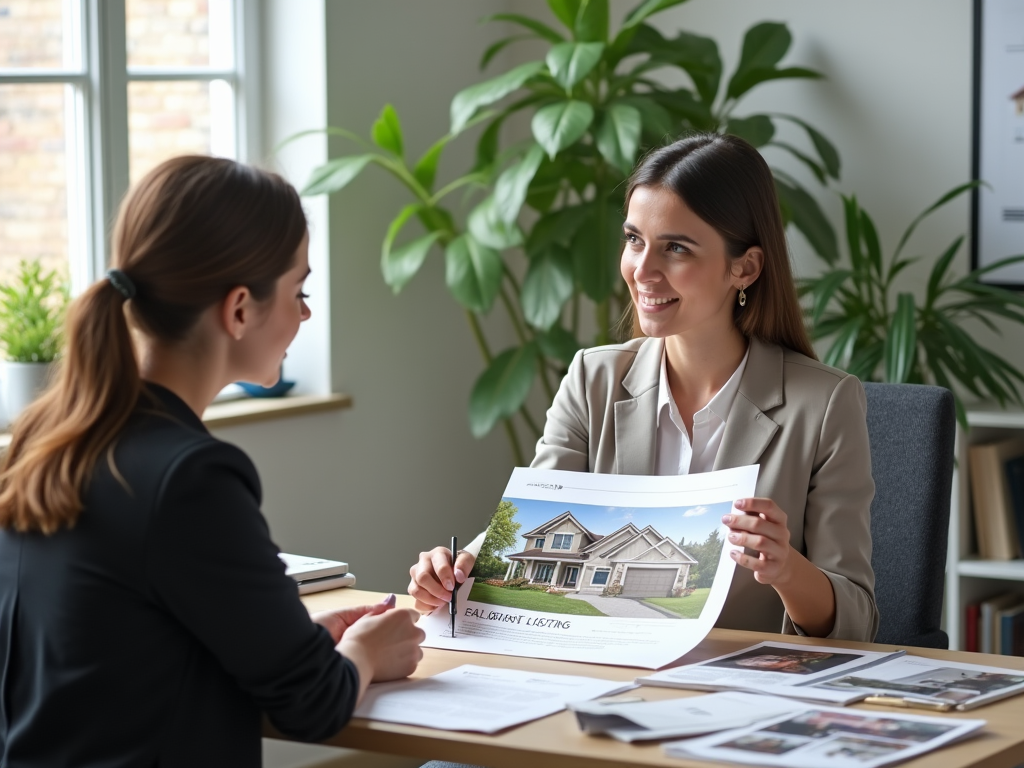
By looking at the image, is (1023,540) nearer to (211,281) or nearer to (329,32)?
(329,32)

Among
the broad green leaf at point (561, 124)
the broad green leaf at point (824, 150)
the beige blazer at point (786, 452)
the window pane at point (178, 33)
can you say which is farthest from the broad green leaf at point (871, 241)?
the window pane at point (178, 33)

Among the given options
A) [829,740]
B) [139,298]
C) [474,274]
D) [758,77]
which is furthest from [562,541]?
[758,77]

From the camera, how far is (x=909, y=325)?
296 cm

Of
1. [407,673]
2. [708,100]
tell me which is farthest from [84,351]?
[708,100]

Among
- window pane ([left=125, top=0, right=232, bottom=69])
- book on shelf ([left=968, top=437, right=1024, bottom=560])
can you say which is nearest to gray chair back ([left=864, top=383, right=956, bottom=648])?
book on shelf ([left=968, top=437, right=1024, bottom=560])

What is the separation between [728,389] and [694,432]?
8cm

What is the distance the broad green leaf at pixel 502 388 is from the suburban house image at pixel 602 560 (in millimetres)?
1735

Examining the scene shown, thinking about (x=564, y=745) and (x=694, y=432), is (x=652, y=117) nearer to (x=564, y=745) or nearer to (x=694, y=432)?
(x=694, y=432)

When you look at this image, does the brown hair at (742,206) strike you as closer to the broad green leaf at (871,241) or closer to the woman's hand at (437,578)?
the woman's hand at (437,578)

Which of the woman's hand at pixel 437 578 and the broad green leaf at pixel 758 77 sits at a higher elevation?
the broad green leaf at pixel 758 77

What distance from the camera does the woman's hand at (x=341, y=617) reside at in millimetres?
1585

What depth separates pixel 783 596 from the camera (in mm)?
1675

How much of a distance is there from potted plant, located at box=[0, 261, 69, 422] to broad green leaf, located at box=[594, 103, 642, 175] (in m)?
1.28

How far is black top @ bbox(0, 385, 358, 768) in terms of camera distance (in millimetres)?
1228
